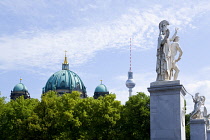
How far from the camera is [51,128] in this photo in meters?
43.3

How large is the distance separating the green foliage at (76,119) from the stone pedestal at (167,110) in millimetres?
25869

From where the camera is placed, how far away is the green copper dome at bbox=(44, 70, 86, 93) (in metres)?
142

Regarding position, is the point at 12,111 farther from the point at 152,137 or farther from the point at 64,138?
the point at 152,137

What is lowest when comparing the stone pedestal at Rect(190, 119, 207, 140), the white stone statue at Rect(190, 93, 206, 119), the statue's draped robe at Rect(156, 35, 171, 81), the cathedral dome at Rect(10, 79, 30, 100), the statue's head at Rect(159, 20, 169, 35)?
the stone pedestal at Rect(190, 119, 207, 140)

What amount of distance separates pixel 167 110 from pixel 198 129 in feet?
42.1

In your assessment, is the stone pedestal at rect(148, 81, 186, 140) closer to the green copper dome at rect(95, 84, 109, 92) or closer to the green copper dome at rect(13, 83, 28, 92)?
the green copper dome at rect(95, 84, 109, 92)

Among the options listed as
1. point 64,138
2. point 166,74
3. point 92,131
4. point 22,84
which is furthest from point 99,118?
point 22,84

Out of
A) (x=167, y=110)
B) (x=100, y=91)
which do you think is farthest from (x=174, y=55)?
(x=100, y=91)

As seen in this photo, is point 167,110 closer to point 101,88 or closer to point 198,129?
point 198,129

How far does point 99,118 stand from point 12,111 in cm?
1330

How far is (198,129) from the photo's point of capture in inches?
1176

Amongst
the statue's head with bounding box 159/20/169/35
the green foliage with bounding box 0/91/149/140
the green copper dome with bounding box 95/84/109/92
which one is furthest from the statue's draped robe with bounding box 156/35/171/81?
the green copper dome with bounding box 95/84/109/92

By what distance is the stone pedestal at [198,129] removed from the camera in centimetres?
2972

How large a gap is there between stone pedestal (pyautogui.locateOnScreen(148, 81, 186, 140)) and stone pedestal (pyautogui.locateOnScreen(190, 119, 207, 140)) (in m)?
12.0
